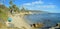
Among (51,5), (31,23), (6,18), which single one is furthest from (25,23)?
(51,5)

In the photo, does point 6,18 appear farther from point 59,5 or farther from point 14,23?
point 59,5

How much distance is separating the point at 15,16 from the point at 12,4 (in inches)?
9.3

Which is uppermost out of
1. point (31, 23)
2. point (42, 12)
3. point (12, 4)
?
point (12, 4)

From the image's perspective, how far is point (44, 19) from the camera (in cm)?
274

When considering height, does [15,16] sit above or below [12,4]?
below

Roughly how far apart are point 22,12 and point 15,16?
0.51 feet

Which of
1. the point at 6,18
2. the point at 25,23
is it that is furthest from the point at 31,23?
the point at 6,18

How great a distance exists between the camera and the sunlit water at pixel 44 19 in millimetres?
2717

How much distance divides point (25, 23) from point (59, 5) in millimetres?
735

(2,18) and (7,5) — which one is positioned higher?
(7,5)

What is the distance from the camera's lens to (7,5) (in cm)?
277

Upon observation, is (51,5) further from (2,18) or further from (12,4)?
(2,18)

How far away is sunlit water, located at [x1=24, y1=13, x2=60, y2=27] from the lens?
272cm

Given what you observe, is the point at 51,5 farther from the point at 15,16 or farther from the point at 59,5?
the point at 15,16
